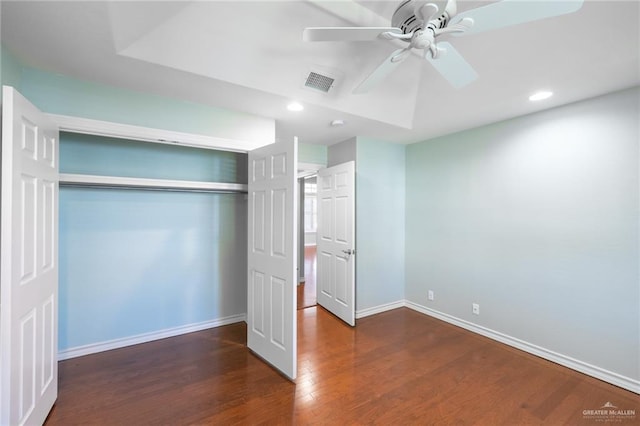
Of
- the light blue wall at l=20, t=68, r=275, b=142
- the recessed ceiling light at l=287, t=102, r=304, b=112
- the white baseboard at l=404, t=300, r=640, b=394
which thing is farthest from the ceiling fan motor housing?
the white baseboard at l=404, t=300, r=640, b=394

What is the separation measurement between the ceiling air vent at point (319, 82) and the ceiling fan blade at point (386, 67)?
0.46 metres

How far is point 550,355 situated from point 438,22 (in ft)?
10.5

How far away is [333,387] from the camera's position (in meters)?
2.25

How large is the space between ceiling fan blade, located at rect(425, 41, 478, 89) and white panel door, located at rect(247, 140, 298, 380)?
118 centimetres

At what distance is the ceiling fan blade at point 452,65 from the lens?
63.1 inches

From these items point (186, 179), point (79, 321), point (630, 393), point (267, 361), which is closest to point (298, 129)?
point (186, 179)

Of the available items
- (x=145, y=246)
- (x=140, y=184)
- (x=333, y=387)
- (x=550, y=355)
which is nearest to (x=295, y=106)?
(x=140, y=184)

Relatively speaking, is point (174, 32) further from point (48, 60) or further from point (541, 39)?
point (541, 39)

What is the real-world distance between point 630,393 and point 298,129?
13.1 ft

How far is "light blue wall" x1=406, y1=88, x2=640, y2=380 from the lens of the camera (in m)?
2.32

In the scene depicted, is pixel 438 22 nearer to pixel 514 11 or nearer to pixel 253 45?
pixel 514 11

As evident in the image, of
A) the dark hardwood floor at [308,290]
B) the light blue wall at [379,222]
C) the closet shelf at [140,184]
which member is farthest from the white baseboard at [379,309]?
the closet shelf at [140,184]

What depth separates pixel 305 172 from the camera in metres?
4.45

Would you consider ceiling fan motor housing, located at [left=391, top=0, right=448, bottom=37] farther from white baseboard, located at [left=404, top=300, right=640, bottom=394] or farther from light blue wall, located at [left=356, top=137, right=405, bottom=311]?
white baseboard, located at [left=404, top=300, right=640, bottom=394]
